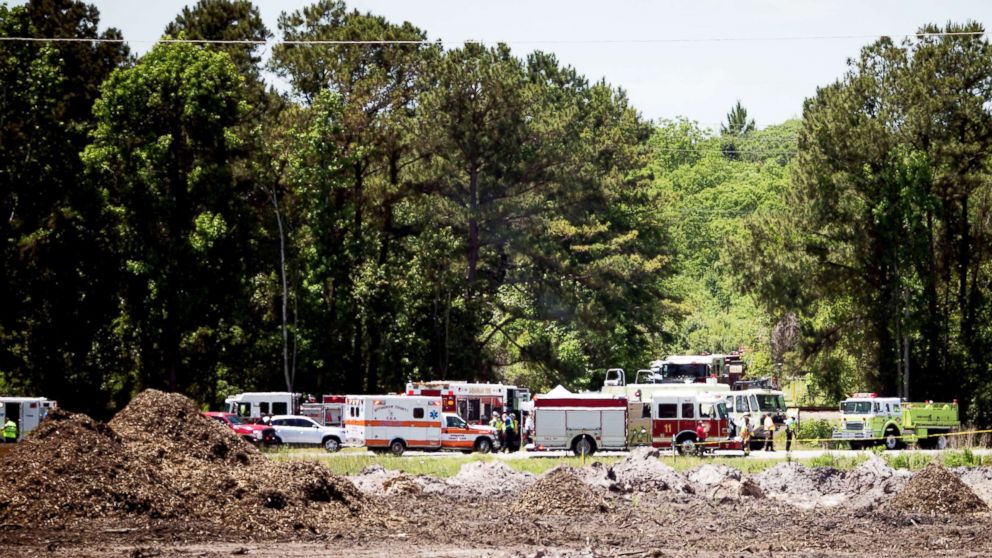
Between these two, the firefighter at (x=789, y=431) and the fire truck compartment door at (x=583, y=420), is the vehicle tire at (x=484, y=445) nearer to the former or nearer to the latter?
the fire truck compartment door at (x=583, y=420)

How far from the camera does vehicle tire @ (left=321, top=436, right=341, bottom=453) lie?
5188cm

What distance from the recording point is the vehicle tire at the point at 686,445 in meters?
47.6

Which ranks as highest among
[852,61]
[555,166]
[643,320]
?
[852,61]

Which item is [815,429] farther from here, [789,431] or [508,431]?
[508,431]

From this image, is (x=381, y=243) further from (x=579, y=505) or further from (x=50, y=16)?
(x=579, y=505)

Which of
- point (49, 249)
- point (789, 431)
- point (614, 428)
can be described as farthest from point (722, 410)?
point (49, 249)

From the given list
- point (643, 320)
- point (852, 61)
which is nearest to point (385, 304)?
→ point (643, 320)

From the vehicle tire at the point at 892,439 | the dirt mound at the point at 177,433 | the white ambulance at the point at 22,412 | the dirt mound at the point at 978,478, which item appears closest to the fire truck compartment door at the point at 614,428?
the vehicle tire at the point at 892,439

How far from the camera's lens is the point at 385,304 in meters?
63.8

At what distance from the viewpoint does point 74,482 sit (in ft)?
81.8

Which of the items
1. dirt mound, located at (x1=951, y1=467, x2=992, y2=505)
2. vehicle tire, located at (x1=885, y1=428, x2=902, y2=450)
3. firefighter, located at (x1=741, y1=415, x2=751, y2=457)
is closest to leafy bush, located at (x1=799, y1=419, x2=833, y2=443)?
vehicle tire, located at (x1=885, y1=428, x2=902, y2=450)

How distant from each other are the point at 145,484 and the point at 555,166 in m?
43.3

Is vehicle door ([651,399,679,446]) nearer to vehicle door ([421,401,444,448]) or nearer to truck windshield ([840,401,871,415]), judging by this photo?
truck windshield ([840,401,871,415])

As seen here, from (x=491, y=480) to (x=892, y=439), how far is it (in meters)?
24.0
